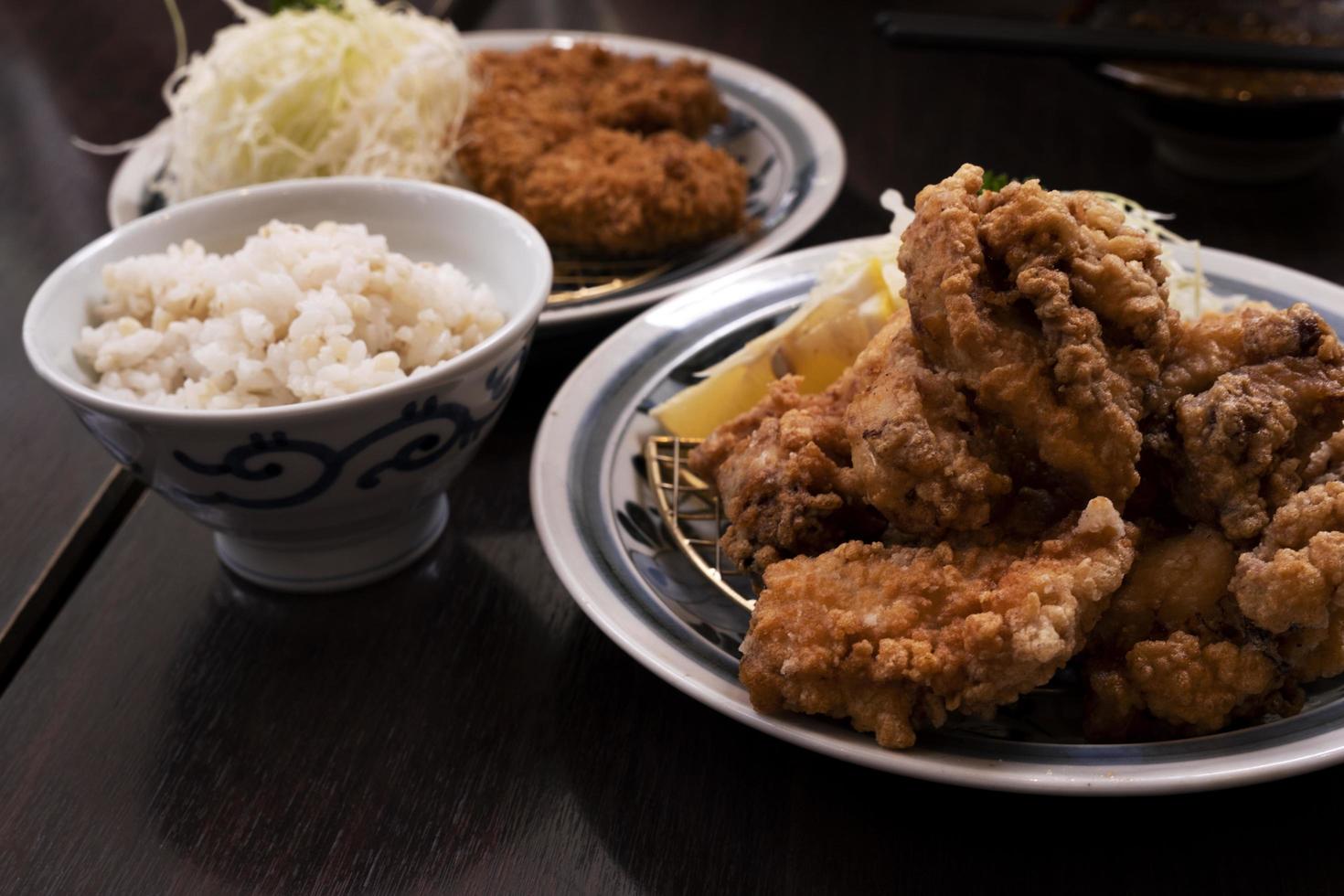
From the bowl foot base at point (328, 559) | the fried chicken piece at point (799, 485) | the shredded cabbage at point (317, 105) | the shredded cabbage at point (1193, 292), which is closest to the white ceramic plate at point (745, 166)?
the shredded cabbage at point (317, 105)

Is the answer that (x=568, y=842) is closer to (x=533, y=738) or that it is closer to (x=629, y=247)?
(x=533, y=738)

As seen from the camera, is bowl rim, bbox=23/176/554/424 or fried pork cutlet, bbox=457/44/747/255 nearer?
bowl rim, bbox=23/176/554/424

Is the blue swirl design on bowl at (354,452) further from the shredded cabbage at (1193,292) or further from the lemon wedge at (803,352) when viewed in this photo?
the shredded cabbage at (1193,292)

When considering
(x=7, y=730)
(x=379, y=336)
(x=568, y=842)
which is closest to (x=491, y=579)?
(x=379, y=336)

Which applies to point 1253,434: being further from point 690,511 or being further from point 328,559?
point 328,559

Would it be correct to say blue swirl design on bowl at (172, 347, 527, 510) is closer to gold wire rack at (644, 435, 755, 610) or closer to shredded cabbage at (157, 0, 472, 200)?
Result: gold wire rack at (644, 435, 755, 610)

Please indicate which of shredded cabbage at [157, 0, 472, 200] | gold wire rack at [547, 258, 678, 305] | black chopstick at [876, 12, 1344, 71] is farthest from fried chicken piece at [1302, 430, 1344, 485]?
shredded cabbage at [157, 0, 472, 200]

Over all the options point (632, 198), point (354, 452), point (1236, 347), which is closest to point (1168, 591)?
point (1236, 347)
